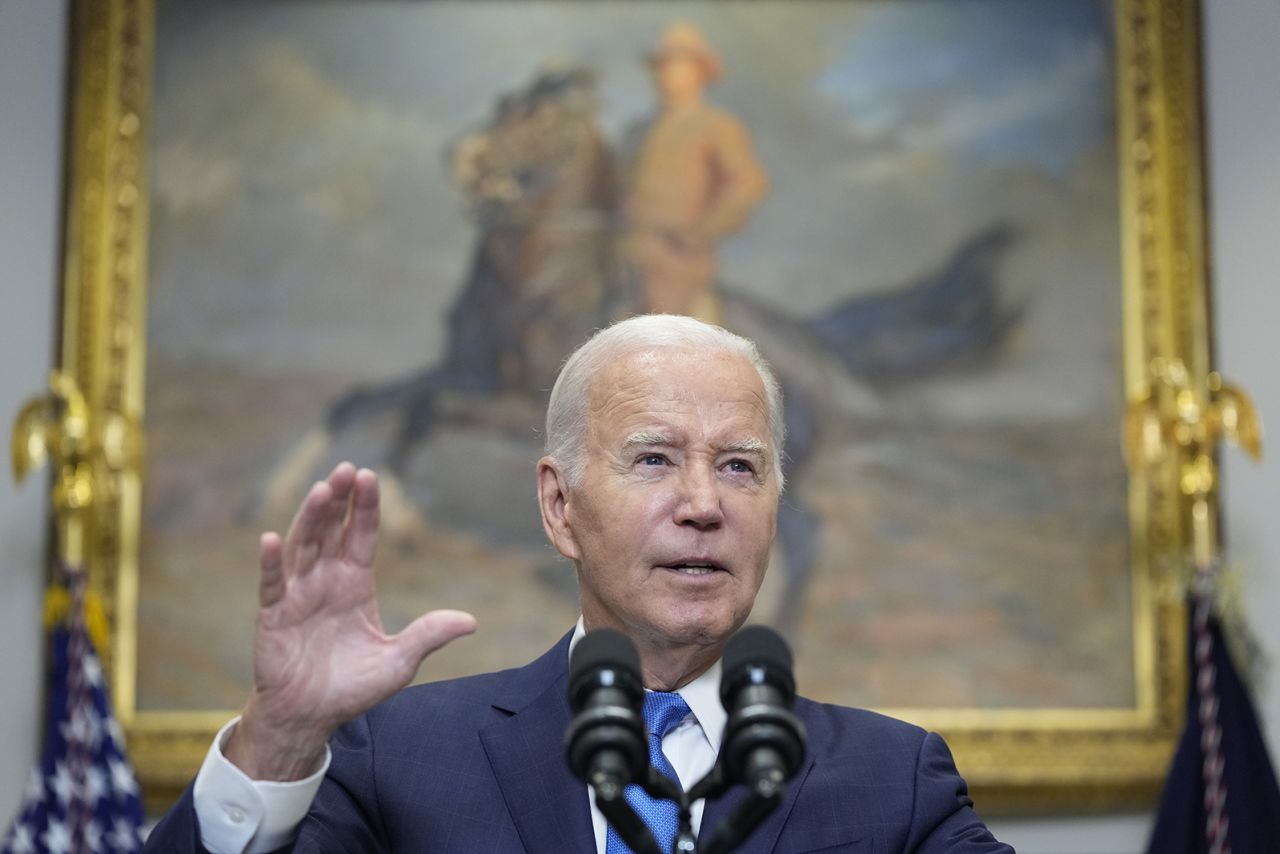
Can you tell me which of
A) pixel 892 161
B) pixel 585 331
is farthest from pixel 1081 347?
pixel 585 331

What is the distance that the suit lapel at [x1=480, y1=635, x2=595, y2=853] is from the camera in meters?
2.60

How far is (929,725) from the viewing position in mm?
6312

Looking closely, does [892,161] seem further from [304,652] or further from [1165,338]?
[304,652]

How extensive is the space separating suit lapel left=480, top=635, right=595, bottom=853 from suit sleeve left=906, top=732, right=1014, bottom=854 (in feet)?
2.00

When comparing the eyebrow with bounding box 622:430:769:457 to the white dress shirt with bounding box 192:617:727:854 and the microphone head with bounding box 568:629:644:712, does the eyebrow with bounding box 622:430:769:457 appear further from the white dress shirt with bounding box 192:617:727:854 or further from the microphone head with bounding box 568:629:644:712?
the microphone head with bounding box 568:629:644:712

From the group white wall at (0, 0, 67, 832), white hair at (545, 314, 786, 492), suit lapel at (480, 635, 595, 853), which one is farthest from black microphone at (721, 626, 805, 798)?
white wall at (0, 0, 67, 832)

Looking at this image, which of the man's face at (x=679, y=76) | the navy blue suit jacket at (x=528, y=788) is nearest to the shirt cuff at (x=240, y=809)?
the navy blue suit jacket at (x=528, y=788)

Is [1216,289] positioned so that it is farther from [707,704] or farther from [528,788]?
[528,788]

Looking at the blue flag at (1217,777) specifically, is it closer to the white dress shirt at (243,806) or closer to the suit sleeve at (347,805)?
the suit sleeve at (347,805)

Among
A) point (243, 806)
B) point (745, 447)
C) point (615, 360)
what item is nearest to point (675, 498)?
point (745, 447)

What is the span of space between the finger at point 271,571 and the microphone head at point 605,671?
51 cm

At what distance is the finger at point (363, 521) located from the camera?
7.07 ft

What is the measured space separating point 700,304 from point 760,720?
492 cm

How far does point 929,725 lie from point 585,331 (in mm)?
2205
